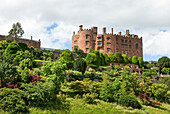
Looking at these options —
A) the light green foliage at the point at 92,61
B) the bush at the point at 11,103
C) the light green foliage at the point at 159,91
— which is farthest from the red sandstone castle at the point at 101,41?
the bush at the point at 11,103

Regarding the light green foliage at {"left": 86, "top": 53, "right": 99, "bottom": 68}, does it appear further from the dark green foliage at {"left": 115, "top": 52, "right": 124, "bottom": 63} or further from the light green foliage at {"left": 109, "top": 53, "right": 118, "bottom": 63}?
the dark green foliage at {"left": 115, "top": 52, "right": 124, "bottom": 63}

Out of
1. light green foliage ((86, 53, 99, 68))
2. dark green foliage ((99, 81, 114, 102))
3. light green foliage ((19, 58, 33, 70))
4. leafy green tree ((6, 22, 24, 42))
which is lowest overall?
dark green foliage ((99, 81, 114, 102))

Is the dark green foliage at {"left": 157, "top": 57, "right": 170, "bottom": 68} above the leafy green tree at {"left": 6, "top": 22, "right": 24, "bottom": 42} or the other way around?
the other way around

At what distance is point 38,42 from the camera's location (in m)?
60.6

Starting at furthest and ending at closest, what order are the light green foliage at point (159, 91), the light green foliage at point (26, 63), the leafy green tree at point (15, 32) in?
the leafy green tree at point (15, 32), the light green foliage at point (26, 63), the light green foliage at point (159, 91)

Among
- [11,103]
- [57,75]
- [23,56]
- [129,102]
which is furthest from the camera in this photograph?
[23,56]

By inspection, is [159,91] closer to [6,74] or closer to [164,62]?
[6,74]

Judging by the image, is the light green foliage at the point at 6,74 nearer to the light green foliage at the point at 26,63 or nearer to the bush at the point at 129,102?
the light green foliage at the point at 26,63

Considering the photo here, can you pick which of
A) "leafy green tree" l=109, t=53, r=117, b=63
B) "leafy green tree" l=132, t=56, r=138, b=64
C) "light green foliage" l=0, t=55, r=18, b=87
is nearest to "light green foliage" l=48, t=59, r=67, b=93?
"light green foliage" l=0, t=55, r=18, b=87

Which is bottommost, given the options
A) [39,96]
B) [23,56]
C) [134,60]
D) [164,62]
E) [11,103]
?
[11,103]

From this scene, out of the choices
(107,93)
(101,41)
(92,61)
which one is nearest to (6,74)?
(107,93)

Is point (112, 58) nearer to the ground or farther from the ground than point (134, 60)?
farther from the ground

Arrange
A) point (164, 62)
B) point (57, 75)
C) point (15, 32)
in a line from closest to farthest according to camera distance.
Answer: point (57, 75), point (15, 32), point (164, 62)

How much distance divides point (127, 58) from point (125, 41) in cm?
745
